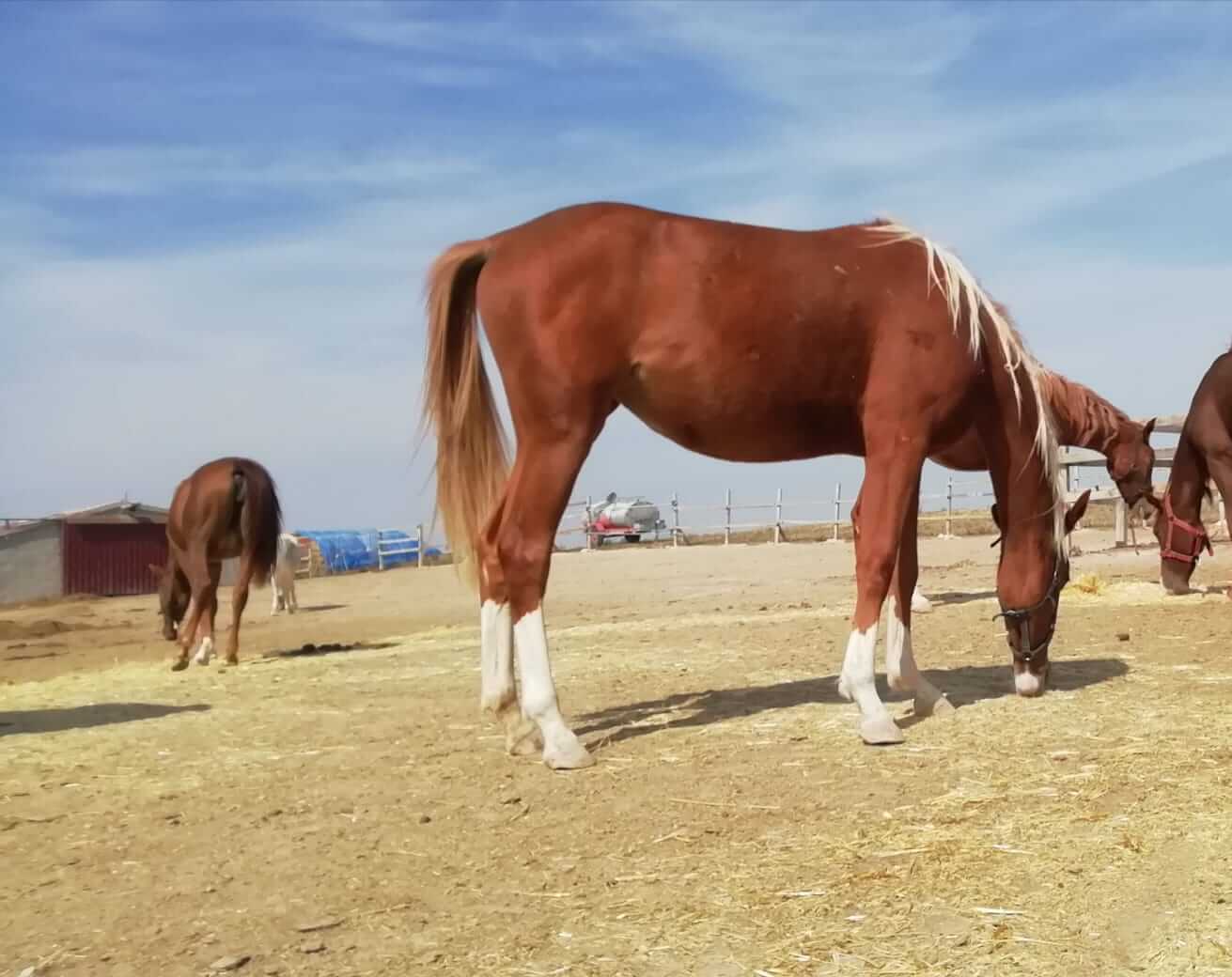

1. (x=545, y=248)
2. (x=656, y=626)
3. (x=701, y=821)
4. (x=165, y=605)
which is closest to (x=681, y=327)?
(x=545, y=248)

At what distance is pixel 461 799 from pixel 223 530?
8.05m

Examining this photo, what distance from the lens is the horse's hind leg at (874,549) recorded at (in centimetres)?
526

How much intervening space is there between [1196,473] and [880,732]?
7601 mm

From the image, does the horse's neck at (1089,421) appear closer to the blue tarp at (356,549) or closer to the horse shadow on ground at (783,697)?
the horse shadow on ground at (783,697)

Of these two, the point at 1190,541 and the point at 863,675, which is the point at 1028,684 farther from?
the point at 1190,541

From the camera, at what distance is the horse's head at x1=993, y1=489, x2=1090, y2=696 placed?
606 cm

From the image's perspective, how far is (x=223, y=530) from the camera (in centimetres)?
1172

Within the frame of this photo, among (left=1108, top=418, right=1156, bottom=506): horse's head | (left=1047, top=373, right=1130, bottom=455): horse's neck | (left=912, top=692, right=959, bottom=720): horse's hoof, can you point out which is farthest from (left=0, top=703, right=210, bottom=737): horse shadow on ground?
(left=1108, top=418, right=1156, bottom=506): horse's head

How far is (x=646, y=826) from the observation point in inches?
156

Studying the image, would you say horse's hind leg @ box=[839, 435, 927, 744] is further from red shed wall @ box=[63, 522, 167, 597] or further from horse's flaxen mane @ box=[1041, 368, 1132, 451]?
red shed wall @ box=[63, 522, 167, 597]

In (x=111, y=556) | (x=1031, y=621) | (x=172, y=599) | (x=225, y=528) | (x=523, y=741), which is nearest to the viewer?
(x=523, y=741)

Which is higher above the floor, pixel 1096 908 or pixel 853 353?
pixel 853 353

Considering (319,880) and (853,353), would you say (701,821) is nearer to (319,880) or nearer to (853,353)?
(319,880)

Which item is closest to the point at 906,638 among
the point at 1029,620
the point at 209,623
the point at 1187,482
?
the point at 1029,620
